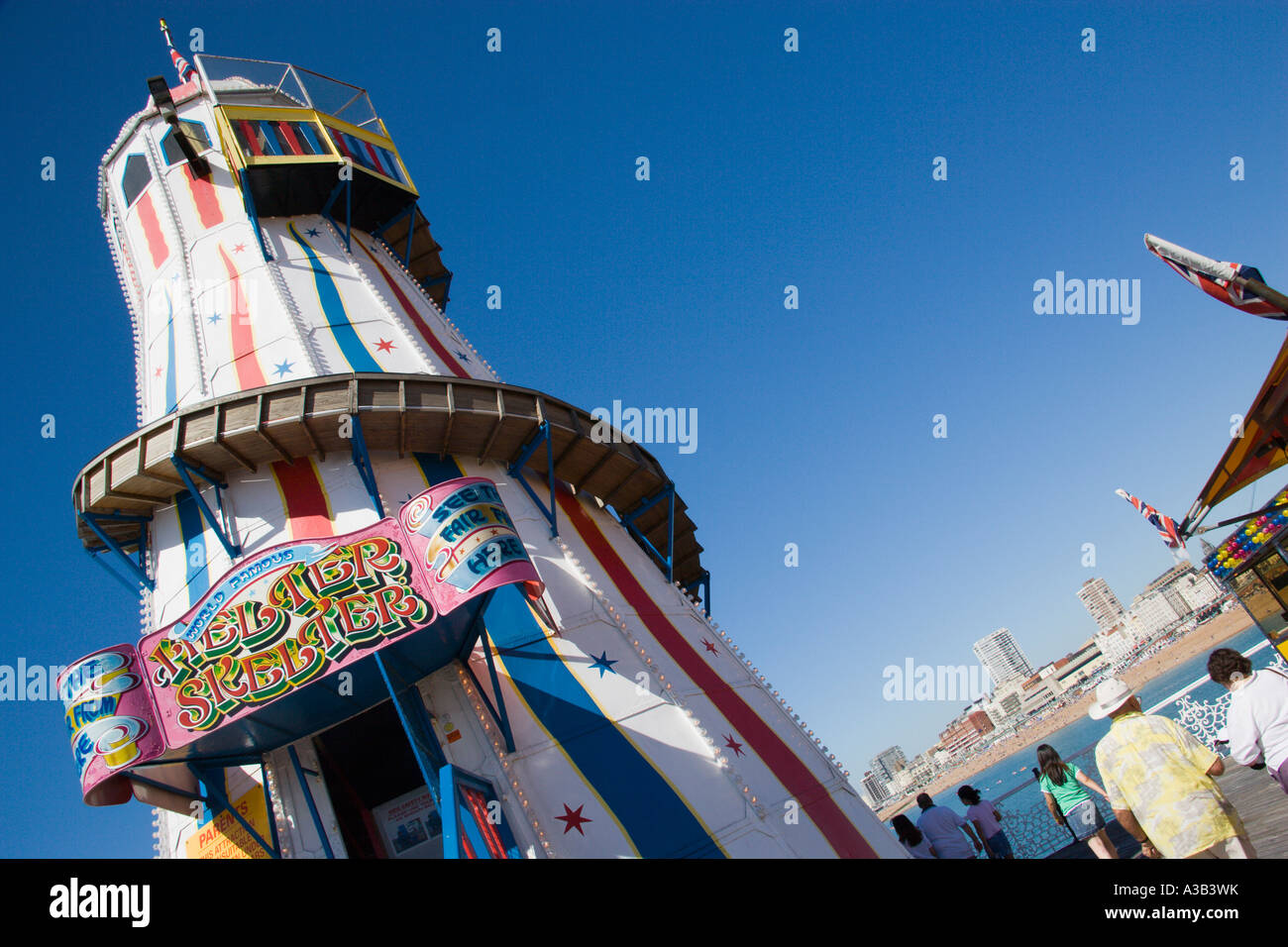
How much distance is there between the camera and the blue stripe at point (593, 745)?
10.2m

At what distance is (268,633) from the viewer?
9109mm

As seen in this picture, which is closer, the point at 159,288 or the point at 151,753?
the point at 151,753

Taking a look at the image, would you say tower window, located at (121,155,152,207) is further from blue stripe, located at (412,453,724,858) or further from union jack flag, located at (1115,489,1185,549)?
union jack flag, located at (1115,489,1185,549)

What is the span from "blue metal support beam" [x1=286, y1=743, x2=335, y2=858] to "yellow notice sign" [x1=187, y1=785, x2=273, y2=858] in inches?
23.9

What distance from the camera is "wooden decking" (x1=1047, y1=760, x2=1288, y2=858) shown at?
6.89 m

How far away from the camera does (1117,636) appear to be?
552 feet

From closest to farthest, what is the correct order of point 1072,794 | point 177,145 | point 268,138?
point 1072,794
point 268,138
point 177,145

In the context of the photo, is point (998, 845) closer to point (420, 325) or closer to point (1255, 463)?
point (1255, 463)

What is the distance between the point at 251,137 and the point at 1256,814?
2223 centimetres

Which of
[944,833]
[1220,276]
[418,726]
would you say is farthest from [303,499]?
[1220,276]
